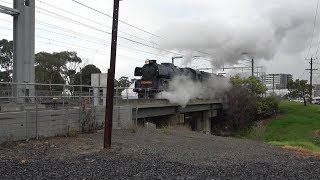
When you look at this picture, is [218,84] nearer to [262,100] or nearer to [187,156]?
[262,100]

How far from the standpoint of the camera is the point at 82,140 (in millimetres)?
16688

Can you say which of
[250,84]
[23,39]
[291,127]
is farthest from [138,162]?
[250,84]

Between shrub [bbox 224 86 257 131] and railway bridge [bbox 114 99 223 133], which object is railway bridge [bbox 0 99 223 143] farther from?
shrub [bbox 224 86 257 131]

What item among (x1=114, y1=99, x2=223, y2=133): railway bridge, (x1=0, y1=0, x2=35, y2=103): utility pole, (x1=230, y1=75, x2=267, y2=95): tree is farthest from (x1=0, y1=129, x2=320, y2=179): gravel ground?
(x1=230, y1=75, x2=267, y2=95): tree

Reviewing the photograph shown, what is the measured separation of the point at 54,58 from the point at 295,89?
137 feet

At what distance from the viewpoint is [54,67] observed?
72312mm

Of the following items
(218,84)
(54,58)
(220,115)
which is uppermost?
(54,58)

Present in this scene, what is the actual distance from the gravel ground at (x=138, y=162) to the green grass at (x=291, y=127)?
2567 cm

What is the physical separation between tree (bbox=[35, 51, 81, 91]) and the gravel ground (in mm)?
53788

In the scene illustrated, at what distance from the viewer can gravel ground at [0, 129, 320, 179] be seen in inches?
409

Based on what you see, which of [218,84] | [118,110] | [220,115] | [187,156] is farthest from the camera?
[220,115]

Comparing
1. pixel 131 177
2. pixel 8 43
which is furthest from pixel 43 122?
pixel 8 43

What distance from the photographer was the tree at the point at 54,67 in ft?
227

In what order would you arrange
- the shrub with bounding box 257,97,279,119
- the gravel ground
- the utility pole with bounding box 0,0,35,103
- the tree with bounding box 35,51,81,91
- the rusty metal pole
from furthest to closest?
the tree with bounding box 35,51,81,91 → the shrub with bounding box 257,97,279,119 → the utility pole with bounding box 0,0,35,103 → the rusty metal pole → the gravel ground
